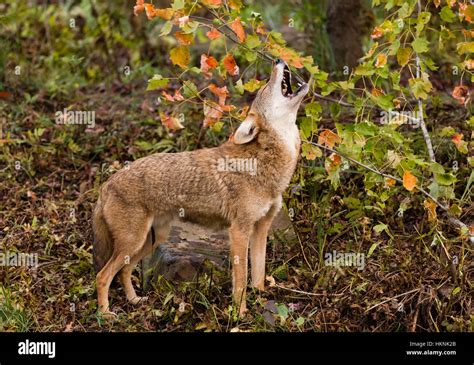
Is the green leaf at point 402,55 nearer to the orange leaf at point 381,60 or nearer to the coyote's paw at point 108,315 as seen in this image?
the orange leaf at point 381,60

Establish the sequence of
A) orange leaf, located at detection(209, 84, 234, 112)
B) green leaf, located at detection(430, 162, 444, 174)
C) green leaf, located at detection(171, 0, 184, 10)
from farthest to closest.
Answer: orange leaf, located at detection(209, 84, 234, 112) < green leaf, located at detection(430, 162, 444, 174) < green leaf, located at detection(171, 0, 184, 10)

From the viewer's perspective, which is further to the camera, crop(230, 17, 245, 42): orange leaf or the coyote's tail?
the coyote's tail

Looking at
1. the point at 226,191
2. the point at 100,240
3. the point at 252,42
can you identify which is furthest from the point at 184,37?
the point at 100,240

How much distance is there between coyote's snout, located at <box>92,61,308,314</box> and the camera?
6.84 meters

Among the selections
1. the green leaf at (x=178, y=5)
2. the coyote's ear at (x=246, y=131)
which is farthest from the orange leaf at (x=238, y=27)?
the coyote's ear at (x=246, y=131)

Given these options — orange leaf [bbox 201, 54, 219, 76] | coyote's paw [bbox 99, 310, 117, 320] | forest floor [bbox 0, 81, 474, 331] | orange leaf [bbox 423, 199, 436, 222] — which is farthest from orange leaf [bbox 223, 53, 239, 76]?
coyote's paw [bbox 99, 310, 117, 320]

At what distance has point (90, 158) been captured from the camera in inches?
373

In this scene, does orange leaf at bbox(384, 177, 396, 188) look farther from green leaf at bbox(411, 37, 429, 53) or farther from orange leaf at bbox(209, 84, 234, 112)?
orange leaf at bbox(209, 84, 234, 112)

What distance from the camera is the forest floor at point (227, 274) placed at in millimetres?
6605

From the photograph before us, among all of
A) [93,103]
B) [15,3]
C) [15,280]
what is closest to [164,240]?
[15,280]

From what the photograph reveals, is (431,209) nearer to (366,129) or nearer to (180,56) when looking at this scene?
(366,129)

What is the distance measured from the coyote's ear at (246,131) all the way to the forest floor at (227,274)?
43.1 inches

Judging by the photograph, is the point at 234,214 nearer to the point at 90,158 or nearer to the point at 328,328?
the point at 328,328

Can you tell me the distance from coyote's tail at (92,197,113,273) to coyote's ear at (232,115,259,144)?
1240 millimetres
